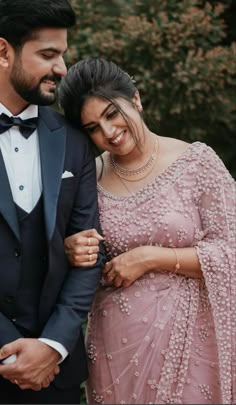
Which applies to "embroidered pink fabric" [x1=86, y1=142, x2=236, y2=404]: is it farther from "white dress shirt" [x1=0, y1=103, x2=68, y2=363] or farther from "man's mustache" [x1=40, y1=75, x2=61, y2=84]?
"man's mustache" [x1=40, y1=75, x2=61, y2=84]

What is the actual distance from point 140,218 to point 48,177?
1.58 feet

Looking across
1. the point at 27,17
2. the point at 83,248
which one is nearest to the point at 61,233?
the point at 83,248

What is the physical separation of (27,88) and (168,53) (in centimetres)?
266

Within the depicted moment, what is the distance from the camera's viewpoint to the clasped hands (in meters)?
3.35

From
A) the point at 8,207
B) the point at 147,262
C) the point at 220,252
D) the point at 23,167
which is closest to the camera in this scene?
the point at 8,207

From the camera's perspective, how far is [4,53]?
10.9 feet

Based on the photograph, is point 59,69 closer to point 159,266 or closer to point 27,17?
point 27,17

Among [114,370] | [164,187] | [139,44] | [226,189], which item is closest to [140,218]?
[164,187]

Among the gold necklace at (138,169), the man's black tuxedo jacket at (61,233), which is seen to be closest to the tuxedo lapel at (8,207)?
the man's black tuxedo jacket at (61,233)

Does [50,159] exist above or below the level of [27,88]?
below

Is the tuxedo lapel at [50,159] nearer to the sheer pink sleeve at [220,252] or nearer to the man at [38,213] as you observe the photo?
the man at [38,213]

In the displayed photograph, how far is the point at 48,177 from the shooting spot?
3.27 m

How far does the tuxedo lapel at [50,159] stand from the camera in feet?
10.6

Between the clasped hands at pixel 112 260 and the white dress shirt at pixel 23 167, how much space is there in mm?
239
